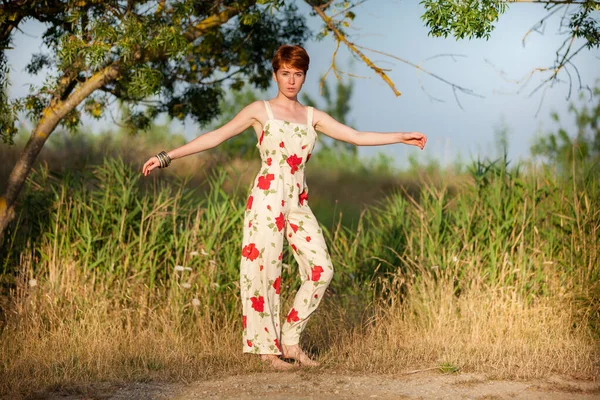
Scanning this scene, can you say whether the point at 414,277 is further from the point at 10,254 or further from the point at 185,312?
the point at 10,254

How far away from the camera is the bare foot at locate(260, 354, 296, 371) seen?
6168 millimetres

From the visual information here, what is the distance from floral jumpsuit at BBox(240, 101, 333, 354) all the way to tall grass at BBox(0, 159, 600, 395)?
0.42 meters

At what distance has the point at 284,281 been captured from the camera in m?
8.41

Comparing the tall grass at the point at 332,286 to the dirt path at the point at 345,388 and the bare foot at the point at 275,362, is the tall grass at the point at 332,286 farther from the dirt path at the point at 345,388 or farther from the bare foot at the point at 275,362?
the dirt path at the point at 345,388

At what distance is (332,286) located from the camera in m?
9.09

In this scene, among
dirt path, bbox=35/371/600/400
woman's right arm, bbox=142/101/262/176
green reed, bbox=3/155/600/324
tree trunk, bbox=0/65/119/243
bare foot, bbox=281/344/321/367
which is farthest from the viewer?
tree trunk, bbox=0/65/119/243

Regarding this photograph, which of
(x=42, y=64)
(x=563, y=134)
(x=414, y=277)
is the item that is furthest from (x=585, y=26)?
(x=563, y=134)

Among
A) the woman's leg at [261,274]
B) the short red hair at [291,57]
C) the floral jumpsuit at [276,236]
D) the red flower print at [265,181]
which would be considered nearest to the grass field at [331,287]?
the woman's leg at [261,274]

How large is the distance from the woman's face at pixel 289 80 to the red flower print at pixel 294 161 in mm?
462

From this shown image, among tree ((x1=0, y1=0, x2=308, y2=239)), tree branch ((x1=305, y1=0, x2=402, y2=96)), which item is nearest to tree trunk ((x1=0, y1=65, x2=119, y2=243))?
tree ((x1=0, y1=0, x2=308, y2=239))

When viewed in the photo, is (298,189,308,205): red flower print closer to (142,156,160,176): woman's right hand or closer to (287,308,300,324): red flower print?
(287,308,300,324): red flower print

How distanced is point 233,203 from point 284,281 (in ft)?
3.29

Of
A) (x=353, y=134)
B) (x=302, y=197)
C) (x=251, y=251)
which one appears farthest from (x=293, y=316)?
(x=353, y=134)

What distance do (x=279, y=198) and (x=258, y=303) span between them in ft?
2.67
